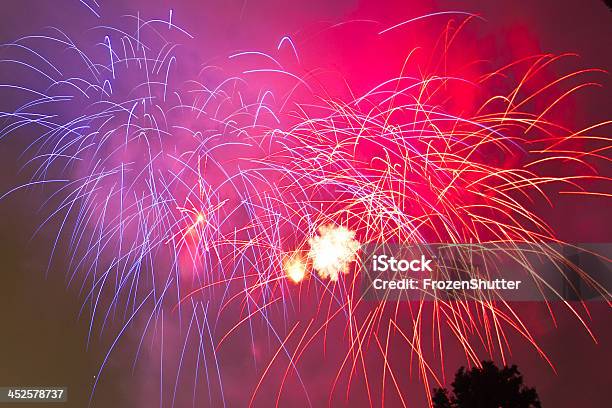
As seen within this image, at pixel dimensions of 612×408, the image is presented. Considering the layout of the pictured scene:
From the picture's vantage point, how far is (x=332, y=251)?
9.21 m

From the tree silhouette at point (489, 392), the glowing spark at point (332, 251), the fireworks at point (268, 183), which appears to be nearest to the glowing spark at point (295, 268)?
the fireworks at point (268, 183)

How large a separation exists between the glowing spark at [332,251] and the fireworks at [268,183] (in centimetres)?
3

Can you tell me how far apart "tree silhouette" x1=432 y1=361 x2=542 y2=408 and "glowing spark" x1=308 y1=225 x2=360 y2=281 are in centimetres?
388

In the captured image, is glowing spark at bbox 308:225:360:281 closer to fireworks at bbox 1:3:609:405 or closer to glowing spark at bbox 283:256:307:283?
fireworks at bbox 1:3:609:405

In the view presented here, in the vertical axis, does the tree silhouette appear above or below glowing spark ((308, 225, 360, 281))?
below

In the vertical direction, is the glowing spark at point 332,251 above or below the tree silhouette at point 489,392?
above

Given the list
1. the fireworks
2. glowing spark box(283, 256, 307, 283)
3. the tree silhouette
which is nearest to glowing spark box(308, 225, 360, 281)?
the fireworks

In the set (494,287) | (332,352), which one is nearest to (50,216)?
(332,352)

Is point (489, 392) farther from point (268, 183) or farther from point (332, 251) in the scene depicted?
point (268, 183)

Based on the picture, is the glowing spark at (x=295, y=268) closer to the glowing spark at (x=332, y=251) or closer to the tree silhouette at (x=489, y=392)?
the glowing spark at (x=332, y=251)

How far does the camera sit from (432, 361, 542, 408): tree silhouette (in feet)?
17.2

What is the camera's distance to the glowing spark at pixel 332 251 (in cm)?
912

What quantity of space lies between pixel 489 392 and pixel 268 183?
465 centimetres

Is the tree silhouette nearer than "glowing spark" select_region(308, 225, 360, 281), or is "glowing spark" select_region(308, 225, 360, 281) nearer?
the tree silhouette
